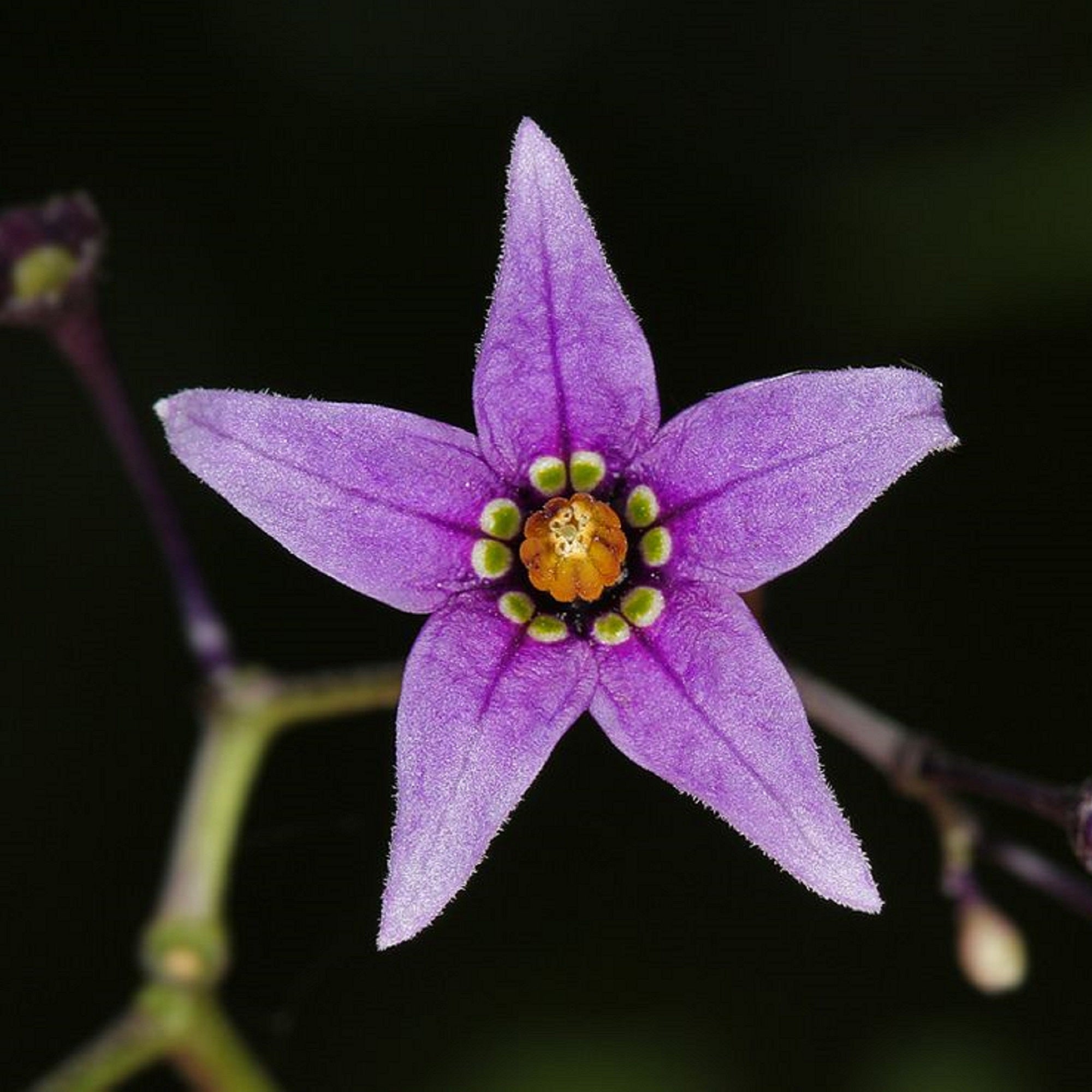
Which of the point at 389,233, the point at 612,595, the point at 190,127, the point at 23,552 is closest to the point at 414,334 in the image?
the point at 389,233

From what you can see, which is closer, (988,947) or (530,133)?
(530,133)

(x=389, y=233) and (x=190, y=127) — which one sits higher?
(x=190, y=127)

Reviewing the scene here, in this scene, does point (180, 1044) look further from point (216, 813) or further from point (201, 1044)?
point (216, 813)

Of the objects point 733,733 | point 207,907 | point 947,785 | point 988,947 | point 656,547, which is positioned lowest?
point 988,947

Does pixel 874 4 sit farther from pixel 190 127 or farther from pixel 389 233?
pixel 190 127

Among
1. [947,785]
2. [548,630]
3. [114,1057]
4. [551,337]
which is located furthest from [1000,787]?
[114,1057]

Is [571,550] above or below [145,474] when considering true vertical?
below

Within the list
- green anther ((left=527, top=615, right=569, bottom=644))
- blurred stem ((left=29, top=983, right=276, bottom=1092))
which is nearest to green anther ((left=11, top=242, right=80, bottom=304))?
green anther ((left=527, top=615, right=569, bottom=644))
